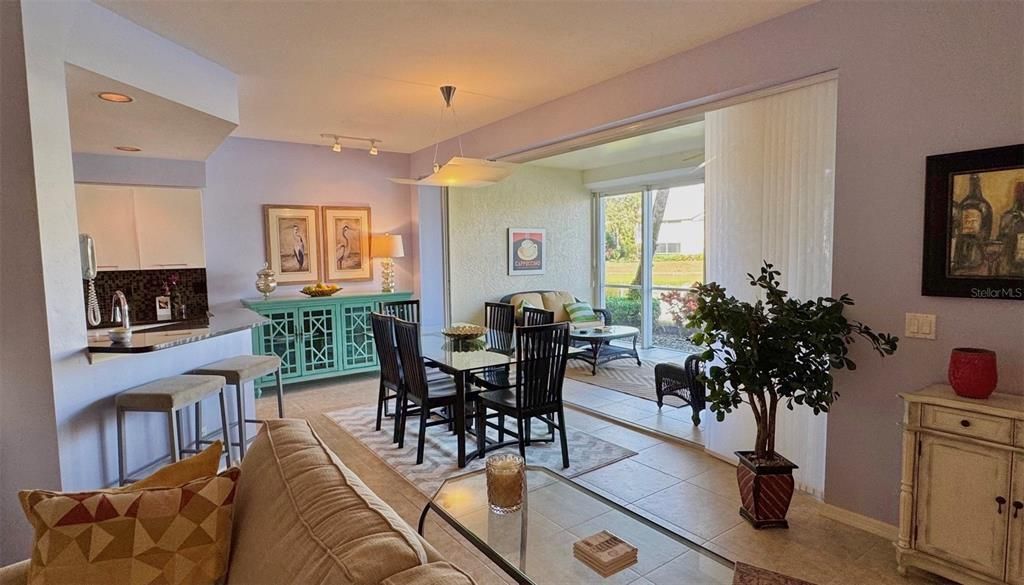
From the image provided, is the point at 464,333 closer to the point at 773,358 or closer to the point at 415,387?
the point at 415,387

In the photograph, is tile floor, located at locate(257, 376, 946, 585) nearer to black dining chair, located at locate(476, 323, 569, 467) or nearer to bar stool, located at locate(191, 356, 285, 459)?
black dining chair, located at locate(476, 323, 569, 467)

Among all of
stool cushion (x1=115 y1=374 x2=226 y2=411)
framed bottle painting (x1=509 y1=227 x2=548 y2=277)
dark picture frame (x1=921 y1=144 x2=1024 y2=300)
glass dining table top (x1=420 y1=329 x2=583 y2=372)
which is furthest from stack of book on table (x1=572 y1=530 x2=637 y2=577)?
framed bottle painting (x1=509 y1=227 x2=548 y2=277)

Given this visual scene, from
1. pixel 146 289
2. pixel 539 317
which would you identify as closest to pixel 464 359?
pixel 539 317

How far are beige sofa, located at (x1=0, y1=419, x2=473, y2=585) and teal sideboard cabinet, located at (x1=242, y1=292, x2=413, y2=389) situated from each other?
154 inches

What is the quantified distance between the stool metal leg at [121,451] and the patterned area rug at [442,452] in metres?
1.45

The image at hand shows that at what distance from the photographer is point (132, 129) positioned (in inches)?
140

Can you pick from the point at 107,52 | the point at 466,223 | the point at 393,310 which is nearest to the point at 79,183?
the point at 107,52

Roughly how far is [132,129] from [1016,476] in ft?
17.1

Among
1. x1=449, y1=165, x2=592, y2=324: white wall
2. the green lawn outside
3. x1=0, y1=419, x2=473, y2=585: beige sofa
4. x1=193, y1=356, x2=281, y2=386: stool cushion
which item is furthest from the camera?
the green lawn outside

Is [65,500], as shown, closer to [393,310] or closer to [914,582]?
[914,582]

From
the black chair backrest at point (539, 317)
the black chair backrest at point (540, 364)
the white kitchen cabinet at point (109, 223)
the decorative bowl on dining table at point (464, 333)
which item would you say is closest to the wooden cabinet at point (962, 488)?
the black chair backrest at point (540, 364)

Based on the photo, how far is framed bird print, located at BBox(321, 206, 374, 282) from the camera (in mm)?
5746

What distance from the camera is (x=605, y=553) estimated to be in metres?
1.76

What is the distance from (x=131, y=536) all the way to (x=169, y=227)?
4352 millimetres
